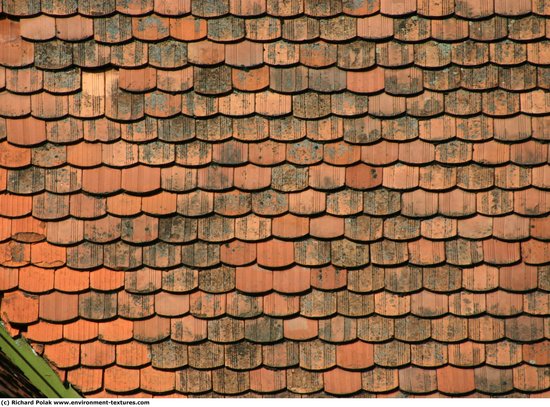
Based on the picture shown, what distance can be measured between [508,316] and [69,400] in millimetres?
2465

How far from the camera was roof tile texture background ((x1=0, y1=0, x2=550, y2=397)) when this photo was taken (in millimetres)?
4949

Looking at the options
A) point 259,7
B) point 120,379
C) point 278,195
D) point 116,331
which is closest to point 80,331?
point 116,331

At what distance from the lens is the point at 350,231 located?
4984 millimetres

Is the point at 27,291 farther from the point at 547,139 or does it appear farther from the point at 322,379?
the point at 547,139

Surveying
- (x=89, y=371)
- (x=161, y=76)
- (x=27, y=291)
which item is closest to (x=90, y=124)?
(x=161, y=76)

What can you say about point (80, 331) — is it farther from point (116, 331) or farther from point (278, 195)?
point (278, 195)

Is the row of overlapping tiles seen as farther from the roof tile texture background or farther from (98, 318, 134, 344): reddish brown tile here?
(98, 318, 134, 344): reddish brown tile

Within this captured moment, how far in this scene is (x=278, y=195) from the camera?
5.00m

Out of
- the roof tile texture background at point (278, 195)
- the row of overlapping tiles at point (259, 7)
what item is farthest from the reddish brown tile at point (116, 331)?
the row of overlapping tiles at point (259, 7)

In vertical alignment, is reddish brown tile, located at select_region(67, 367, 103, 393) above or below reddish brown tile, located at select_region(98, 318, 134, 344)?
below

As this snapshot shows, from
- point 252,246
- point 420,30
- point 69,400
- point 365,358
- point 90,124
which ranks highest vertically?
point 420,30

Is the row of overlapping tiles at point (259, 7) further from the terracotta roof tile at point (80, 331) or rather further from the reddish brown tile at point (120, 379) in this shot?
the reddish brown tile at point (120, 379)

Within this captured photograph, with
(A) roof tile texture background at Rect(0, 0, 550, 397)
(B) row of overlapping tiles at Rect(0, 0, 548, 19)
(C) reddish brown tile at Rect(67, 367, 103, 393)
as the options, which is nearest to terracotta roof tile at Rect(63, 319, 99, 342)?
(A) roof tile texture background at Rect(0, 0, 550, 397)

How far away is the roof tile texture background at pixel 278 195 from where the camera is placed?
495 centimetres
